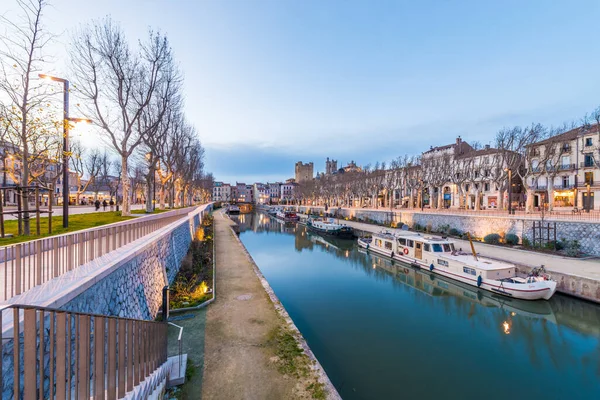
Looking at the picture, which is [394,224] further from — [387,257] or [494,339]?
[494,339]

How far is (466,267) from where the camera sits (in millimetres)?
15391

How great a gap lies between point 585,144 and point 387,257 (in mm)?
31849

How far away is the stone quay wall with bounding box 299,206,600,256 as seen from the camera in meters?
16.7

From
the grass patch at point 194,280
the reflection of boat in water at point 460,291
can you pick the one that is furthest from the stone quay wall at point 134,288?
the reflection of boat in water at point 460,291

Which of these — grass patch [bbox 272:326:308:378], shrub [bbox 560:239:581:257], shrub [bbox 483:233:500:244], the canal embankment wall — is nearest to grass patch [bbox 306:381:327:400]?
grass patch [bbox 272:326:308:378]

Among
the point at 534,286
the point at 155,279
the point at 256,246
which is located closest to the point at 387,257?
the point at 534,286

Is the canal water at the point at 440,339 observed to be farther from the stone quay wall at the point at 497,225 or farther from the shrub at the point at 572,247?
the stone quay wall at the point at 497,225

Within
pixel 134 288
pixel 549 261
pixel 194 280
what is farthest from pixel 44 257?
pixel 549 261

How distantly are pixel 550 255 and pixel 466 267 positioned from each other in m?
6.10

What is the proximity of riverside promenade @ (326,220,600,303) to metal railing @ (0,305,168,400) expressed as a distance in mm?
17407

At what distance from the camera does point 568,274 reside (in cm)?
1255

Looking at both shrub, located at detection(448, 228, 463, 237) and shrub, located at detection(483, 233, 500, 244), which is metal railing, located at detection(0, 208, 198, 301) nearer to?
shrub, located at detection(483, 233, 500, 244)

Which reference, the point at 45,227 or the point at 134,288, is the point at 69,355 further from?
the point at 45,227

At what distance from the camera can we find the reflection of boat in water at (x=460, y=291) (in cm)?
1223
